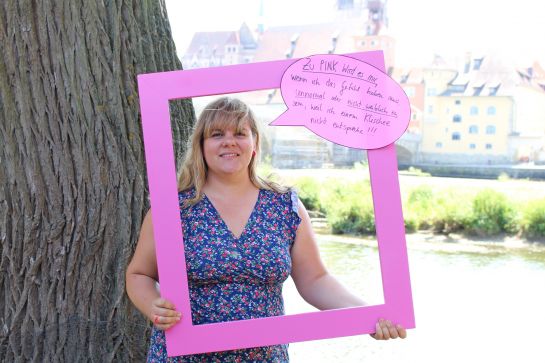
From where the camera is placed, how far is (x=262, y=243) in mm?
1878

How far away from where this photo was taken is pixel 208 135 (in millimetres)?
1879

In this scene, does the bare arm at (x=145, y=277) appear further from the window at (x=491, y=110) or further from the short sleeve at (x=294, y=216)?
the window at (x=491, y=110)

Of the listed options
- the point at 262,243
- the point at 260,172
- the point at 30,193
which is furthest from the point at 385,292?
the point at 30,193

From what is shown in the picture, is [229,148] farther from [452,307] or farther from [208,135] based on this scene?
[452,307]

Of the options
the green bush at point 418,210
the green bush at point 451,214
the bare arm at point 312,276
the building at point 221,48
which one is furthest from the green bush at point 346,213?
the building at point 221,48

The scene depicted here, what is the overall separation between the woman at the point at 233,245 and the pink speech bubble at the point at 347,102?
0.14 m

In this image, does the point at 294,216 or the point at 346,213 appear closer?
the point at 294,216

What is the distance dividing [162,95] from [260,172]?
35cm

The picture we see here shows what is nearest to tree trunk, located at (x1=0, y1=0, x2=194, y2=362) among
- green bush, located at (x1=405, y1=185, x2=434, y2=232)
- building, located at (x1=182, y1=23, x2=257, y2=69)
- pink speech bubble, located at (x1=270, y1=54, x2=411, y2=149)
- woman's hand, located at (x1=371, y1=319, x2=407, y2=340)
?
pink speech bubble, located at (x1=270, y1=54, x2=411, y2=149)

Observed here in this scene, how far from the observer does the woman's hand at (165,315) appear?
71.5 inches

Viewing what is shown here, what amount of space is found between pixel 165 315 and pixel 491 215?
12.7m

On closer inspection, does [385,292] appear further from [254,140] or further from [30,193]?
[30,193]

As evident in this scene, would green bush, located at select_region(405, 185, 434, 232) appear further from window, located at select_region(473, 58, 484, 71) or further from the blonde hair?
window, located at select_region(473, 58, 484, 71)

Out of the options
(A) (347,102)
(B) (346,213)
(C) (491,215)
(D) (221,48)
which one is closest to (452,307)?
(B) (346,213)
